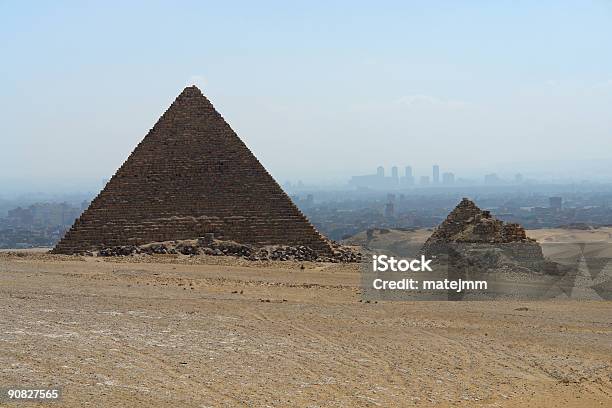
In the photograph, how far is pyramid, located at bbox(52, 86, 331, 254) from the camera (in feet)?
78.2

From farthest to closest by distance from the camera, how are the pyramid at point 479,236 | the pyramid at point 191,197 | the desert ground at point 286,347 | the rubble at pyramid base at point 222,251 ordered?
the pyramid at point 191,197
the rubble at pyramid base at point 222,251
the pyramid at point 479,236
the desert ground at point 286,347

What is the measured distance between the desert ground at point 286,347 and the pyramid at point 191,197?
20.4 feet

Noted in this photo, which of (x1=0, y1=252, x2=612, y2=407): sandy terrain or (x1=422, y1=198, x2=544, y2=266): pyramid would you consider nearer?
(x1=0, y1=252, x2=612, y2=407): sandy terrain

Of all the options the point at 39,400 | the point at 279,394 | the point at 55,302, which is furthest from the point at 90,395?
the point at 55,302

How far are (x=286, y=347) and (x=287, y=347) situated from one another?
0.02 metres

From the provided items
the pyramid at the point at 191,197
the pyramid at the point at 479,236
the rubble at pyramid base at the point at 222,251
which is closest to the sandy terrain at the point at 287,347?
the rubble at pyramid base at the point at 222,251

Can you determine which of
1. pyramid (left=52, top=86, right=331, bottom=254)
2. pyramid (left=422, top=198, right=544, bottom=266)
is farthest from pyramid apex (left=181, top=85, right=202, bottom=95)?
pyramid (left=422, top=198, right=544, bottom=266)

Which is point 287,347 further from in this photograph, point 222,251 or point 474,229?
point 474,229

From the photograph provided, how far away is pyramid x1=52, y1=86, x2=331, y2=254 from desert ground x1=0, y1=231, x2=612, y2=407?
622cm

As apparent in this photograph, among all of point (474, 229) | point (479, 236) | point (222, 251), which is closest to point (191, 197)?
point (222, 251)

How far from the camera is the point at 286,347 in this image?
10641 mm

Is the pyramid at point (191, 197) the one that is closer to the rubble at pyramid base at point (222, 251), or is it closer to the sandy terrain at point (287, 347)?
the rubble at pyramid base at point (222, 251)

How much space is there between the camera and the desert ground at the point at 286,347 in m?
8.37

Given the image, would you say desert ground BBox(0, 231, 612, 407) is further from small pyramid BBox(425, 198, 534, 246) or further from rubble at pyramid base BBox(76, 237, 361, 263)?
small pyramid BBox(425, 198, 534, 246)
